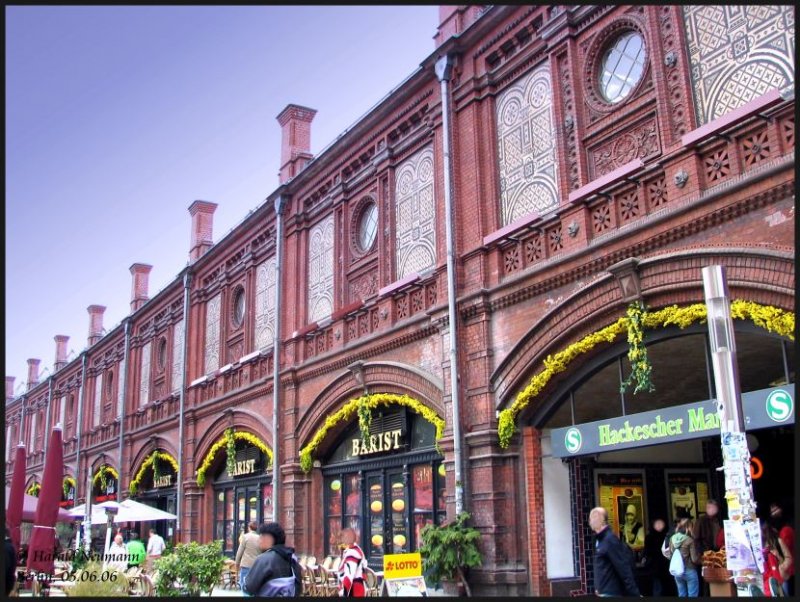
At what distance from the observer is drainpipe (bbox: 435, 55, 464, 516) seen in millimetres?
14883

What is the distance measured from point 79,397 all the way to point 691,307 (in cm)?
3740

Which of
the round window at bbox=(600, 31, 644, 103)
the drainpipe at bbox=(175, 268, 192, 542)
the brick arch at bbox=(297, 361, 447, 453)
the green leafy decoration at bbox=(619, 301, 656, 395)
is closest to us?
the green leafy decoration at bbox=(619, 301, 656, 395)

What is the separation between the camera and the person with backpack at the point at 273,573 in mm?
7594

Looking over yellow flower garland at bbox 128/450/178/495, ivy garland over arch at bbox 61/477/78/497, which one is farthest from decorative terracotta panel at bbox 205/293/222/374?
ivy garland over arch at bbox 61/477/78/497

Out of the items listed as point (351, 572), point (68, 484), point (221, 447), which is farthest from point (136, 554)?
point (68, 484)

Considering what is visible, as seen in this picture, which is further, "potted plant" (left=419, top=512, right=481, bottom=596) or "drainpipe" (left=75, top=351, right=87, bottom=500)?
"drainpipe" (left=75, top=351, right=87, bottom=500)

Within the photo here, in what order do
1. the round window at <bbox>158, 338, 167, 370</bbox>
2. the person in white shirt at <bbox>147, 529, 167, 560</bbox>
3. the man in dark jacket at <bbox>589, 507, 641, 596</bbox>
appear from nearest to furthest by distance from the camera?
the man in dark jacket at <bbox>589, 507, 641, 596</bbox>
the person in white shirt at <bbox>147, 529, 167, 560</bbox>
the round window at <bbox>158, 338, 167, 370</bbox>

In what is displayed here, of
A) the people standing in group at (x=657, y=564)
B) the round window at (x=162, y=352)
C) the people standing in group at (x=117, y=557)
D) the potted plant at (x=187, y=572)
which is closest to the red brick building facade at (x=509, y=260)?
the people standing in group at (x=657, y=564)

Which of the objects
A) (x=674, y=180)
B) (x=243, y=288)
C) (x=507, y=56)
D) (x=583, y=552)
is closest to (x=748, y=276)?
(x=674, y=180)

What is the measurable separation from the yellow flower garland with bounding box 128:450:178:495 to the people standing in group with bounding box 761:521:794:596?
21576mm

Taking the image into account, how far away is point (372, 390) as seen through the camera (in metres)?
18.5

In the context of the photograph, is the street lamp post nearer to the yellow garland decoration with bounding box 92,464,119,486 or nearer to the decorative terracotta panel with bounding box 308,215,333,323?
the decorative terracotta panel with bounding box 308,215,333,323

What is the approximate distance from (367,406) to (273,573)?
10.8m

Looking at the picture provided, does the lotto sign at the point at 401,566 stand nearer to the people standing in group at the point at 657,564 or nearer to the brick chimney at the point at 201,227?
the people standing in group at the point at 657,564
